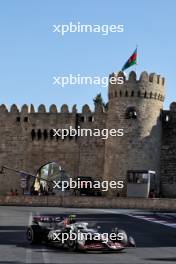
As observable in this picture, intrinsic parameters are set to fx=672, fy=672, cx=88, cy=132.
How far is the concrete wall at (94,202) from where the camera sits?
4609 cm

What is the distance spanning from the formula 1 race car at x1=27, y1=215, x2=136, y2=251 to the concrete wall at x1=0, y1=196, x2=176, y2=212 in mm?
26508

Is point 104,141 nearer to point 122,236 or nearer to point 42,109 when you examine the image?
point 42,109

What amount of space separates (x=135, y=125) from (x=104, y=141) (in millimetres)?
4191

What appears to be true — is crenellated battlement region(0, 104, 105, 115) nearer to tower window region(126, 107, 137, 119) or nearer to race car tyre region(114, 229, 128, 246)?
tower window region(126, 107, 137, 119)

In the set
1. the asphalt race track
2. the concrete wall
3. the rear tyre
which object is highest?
the concrete wall

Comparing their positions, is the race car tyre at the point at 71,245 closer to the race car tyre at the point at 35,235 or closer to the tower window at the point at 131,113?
the race car tyre at the point at 35,235

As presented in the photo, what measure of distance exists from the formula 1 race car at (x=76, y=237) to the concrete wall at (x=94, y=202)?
26508 millimetres

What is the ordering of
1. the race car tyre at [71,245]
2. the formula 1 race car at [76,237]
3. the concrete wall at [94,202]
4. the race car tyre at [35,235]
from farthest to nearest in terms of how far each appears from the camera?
the concrete wall at [94,202] < the race car tyre at [35,235] < the race car tyre at [71,245] < the formula 1 race car at [76,237]

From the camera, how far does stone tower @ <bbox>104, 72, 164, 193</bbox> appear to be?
49.9 meters

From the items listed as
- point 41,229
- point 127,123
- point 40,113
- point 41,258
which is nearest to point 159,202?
point 127,123

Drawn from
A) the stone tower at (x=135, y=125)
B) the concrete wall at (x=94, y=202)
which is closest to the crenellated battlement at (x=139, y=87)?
the stone tower at (x=135, y=125)

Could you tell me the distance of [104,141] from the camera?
2115 inches

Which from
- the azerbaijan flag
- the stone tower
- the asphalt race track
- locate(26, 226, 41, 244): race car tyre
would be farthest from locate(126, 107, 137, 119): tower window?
locate(26, 226, 41, 244): race car tyre

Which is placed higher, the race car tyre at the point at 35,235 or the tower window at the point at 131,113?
the tower window at the point at 131,113
